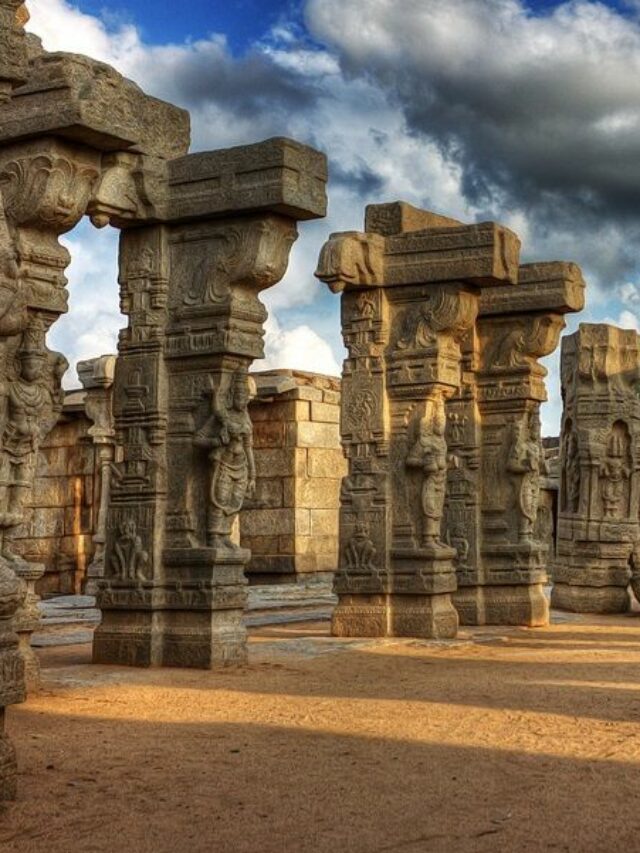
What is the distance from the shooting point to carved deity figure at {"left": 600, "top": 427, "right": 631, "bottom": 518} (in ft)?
62.1

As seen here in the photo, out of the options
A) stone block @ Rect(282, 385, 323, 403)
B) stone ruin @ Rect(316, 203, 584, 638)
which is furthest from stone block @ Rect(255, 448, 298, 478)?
stone ruin @ Rect(316, 203, 584, 638)

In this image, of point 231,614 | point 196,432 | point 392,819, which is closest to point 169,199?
point 196,432

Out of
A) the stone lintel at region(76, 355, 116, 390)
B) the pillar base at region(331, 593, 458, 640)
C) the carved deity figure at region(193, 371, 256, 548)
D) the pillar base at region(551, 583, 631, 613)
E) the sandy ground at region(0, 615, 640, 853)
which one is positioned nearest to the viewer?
the sandy ground at region(0, 615, 640, 853)

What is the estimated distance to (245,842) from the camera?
5363 mm

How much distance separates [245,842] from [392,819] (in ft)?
2.35

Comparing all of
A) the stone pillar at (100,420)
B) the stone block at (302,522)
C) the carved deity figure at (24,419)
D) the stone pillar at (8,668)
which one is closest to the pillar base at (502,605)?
the stone block at (302,522)

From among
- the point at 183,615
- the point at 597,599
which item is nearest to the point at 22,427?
the point at 183,615

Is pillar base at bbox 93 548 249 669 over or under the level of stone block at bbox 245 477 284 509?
under

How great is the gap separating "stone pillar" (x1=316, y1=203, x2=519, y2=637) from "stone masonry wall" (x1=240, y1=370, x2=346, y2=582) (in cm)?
757

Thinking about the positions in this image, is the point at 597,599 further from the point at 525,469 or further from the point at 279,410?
the point at 279,410

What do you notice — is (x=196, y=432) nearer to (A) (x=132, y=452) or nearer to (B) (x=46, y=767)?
(A) (x=132, y=452)

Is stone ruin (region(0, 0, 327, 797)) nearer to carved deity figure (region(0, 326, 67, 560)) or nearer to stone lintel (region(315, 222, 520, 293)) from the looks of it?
carved deity figure (region(0, 326, 67, 560))

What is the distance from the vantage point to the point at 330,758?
7125 millimetres

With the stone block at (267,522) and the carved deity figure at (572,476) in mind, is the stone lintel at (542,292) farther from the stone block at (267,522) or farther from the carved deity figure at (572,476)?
the stone block at (267,522)
